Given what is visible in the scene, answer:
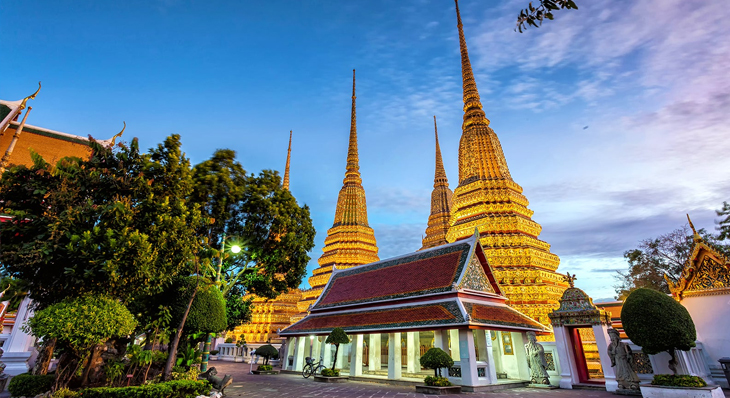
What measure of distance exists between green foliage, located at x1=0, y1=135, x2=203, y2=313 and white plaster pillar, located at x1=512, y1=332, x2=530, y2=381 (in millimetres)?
12856

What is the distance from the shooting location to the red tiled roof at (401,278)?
15.0 meters

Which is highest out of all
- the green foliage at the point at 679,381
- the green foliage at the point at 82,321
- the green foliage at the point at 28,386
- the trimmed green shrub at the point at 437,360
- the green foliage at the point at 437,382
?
the green foliage at the point at 82,321

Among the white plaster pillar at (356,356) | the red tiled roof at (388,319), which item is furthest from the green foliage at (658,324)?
the white plaster pillar at (356,356)

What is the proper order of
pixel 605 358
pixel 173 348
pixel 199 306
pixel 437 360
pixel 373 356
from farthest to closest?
pixel 373 356 → pixel 605 358 → pixel 437 360 → pixel 199 306 → pixel 173 348

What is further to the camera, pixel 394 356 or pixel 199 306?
pixel 394 356

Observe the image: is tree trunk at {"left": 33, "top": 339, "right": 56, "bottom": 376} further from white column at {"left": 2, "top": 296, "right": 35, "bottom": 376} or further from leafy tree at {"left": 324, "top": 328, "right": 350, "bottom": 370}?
leafy tree at {"left": 324, "top": 328, "right": 350, "bottom": 370}

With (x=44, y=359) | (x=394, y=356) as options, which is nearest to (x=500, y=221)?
(x=394, y=356)

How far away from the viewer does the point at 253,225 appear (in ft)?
50.3

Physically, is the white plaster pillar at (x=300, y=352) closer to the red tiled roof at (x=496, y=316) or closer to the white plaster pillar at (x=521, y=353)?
the red tiled roof at (x=496, y=316)

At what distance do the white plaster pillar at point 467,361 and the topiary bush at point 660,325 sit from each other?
4596mm

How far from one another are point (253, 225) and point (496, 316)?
35.2ft

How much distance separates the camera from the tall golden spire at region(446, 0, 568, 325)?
19219 mm

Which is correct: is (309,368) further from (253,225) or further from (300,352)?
(253,225)

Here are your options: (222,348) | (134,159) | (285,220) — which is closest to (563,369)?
(285,220)
